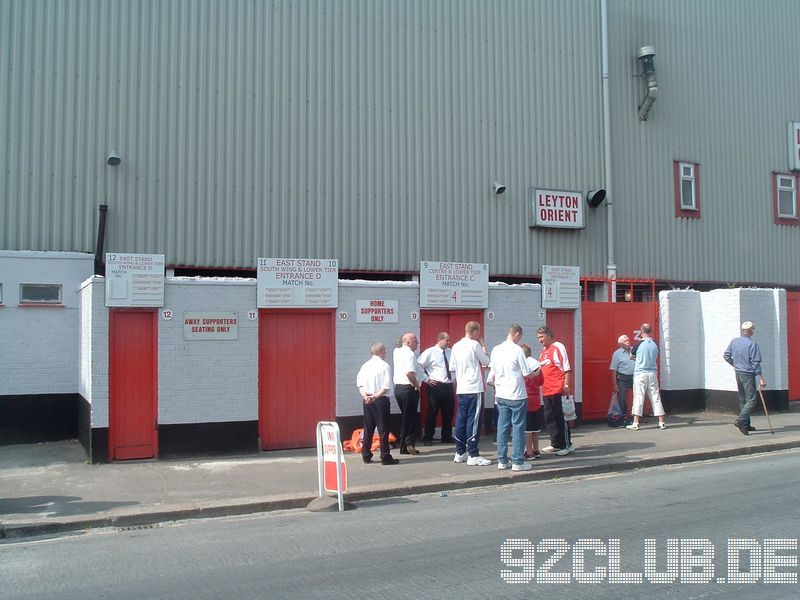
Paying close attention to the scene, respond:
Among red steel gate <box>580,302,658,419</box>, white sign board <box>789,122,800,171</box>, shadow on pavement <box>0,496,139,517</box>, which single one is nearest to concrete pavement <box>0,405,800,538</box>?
shadow on pavement <box>0,496,139,517</box>

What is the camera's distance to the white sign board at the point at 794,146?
2152cm

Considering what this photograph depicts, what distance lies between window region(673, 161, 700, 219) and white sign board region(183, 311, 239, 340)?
1282 centimetres

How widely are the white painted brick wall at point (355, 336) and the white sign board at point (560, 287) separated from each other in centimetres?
284

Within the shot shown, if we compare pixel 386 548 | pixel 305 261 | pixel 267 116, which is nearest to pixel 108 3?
pixel 267 116

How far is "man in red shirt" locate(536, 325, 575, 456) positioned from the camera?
427 inches

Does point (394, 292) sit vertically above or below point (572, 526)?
above

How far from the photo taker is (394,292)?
41.5 feet

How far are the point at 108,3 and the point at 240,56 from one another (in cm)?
248

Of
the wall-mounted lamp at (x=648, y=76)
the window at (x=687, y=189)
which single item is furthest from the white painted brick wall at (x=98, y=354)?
the window at (x=687, y=189)

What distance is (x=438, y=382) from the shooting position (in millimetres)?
11969

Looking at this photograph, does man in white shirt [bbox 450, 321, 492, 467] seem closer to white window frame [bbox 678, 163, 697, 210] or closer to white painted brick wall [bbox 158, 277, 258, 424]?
white painted brick wall [bbox 158, 277, 258, 424]

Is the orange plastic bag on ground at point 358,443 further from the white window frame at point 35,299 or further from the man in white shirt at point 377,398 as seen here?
the white window frame at point 35,299

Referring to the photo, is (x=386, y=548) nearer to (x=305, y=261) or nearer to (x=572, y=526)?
(x=572, y=526)

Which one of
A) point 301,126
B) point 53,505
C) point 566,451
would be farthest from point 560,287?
point 53,505
